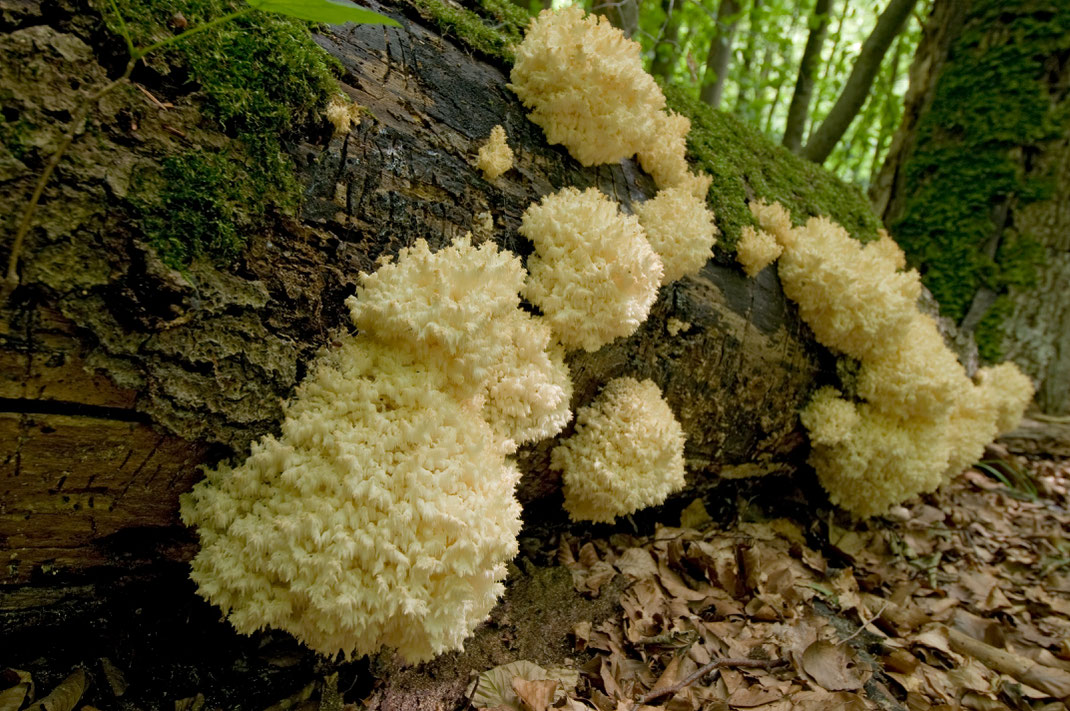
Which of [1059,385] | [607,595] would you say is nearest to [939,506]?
[1059,385]

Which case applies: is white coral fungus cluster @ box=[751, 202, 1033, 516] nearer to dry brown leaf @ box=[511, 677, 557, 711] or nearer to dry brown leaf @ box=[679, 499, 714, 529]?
dry brown leaf @ box=[679, 499, 714, 529]

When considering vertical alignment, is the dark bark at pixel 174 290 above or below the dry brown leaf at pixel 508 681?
above

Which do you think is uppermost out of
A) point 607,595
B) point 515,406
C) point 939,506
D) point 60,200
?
point 60,200

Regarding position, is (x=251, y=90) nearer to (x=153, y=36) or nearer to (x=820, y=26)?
(x=153, y=36)

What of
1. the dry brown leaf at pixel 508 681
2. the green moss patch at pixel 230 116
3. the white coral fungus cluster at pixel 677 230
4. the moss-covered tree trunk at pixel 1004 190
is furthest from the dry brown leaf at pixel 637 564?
the moss-covered tree trunk at pixel 1004 190

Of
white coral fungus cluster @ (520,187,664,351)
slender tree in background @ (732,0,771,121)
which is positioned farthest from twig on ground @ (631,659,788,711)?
slender tree in background @ (732,0,771,121)

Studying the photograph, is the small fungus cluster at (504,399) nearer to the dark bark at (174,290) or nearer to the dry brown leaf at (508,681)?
the dark bark at (174,290)
